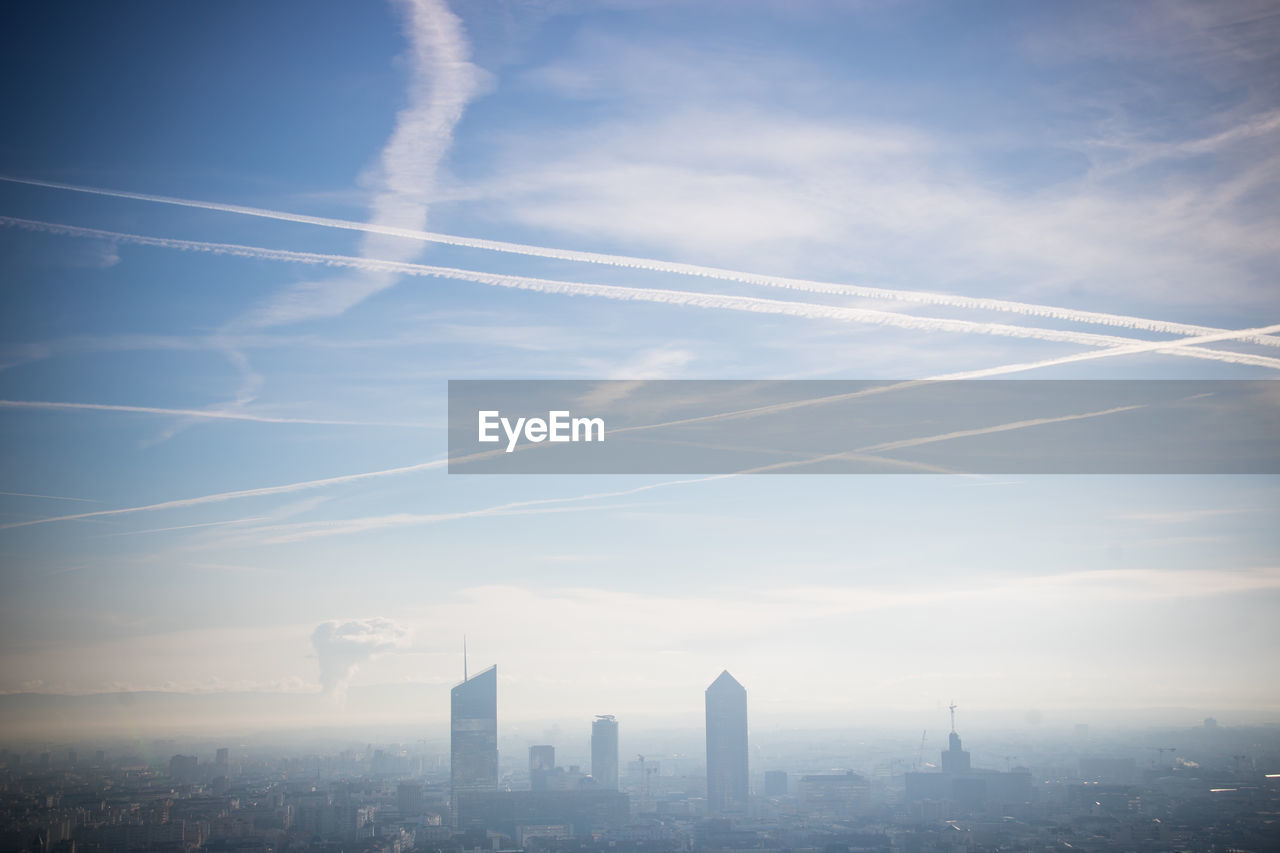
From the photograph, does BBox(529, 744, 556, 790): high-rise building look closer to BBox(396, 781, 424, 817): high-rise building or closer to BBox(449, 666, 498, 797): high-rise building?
BBox(449, 666, 498, 797): high-rise building

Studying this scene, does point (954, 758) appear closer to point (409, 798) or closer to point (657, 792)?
point (657, 792)

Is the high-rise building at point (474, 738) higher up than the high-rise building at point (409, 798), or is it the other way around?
the high-rise building at point (474, 738)

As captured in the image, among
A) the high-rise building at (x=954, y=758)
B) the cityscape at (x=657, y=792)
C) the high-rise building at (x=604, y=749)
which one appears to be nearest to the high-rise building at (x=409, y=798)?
the cityscape at (x=657, y=792)

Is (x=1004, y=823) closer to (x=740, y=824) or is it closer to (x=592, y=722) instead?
(x=740, y=824)

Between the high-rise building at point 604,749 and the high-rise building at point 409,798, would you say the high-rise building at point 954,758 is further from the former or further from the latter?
the high-rise building at point 409,798

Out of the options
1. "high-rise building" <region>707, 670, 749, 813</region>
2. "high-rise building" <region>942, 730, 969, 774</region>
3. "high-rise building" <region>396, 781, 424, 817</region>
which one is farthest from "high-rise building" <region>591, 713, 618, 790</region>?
"high-rise building" <region>942, 730, 969, 774</region>

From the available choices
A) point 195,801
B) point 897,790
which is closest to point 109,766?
point 195,801
